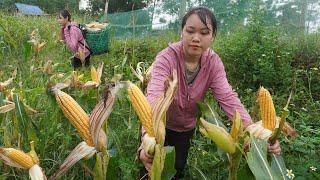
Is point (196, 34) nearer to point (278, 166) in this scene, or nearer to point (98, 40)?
point (278, 166)

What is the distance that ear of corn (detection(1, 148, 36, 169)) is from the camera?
1285 mm

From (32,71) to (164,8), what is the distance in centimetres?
404

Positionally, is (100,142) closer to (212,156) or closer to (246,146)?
(246,146)

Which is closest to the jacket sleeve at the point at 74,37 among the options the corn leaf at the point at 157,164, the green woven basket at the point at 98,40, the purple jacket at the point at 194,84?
the green woven basket at the point at 98,40

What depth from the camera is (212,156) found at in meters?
2.74

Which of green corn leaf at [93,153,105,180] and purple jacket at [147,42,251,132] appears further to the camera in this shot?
purple jacket at [147,42,251,132]

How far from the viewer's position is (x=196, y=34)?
6.45ft

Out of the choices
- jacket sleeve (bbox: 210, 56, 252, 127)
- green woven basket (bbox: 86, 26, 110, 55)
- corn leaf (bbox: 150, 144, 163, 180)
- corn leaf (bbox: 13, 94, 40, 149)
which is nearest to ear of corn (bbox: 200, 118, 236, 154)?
corn leaf (bbox: 150, 144, 163, 180)

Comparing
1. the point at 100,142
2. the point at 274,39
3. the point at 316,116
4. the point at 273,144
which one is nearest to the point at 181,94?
the point at 273,144

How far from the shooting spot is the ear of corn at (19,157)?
1.28m

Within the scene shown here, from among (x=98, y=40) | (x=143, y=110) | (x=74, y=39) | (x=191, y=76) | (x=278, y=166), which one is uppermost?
(x=143, y=110)

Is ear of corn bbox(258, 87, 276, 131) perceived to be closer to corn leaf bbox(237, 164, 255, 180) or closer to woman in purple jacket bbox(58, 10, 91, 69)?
corn leaf bbox(237, 164, 255, 180)

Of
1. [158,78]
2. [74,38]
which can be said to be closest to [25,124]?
[158,78]

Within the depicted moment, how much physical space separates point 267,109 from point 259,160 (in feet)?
0.60
